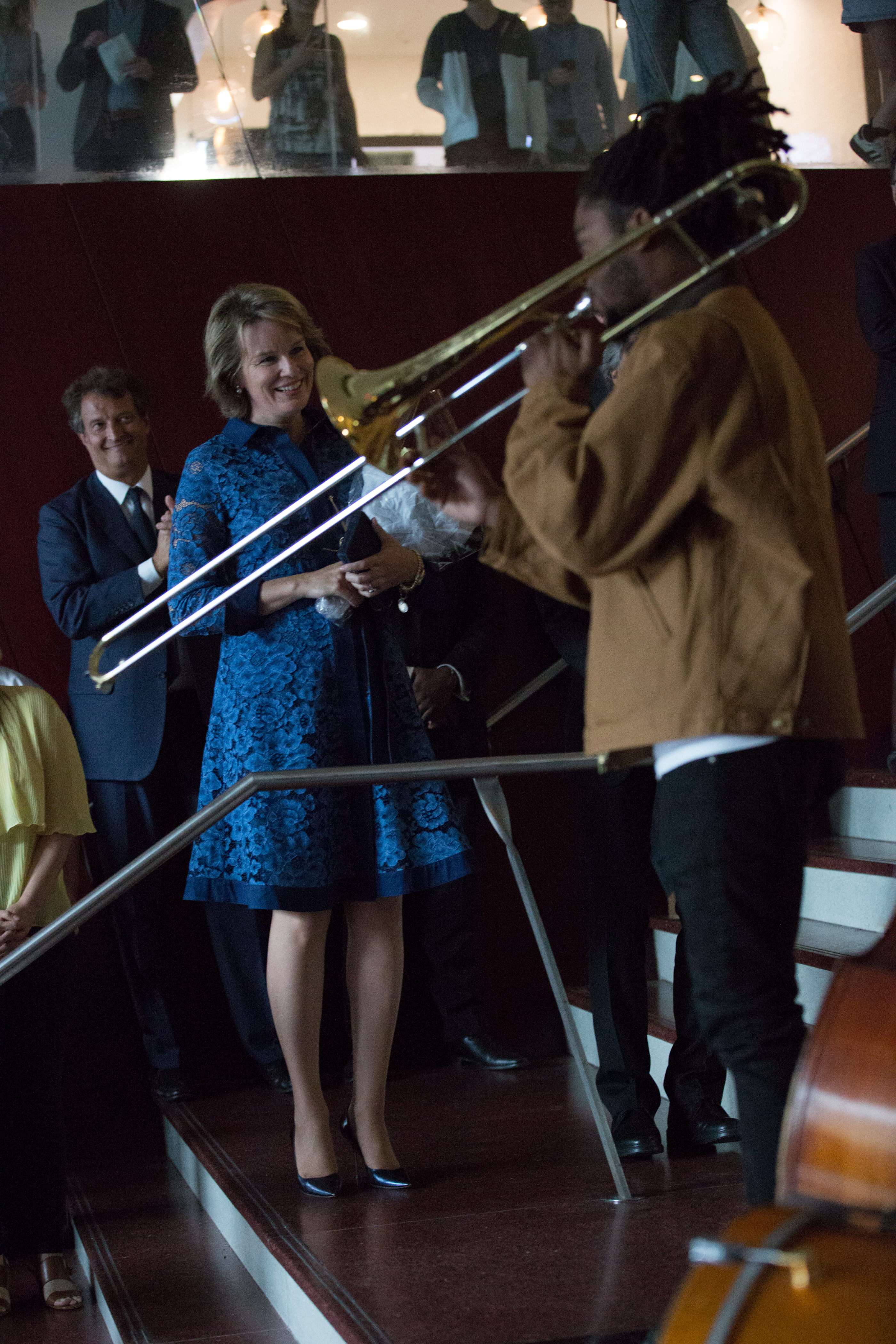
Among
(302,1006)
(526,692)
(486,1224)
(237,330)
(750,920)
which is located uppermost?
(237,330)

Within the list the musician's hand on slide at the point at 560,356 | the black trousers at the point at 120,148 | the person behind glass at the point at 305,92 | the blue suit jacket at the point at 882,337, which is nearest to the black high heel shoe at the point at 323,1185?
the musician's hand on slide at the point at 560,356

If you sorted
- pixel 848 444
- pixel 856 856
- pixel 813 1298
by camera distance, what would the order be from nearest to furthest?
pixel 813 1298 < pixel 856 856 < pixel 848 444

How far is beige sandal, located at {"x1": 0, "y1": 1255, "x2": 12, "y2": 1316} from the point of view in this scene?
8.25ft

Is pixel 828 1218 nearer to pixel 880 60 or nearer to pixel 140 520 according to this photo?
pixel 140 520

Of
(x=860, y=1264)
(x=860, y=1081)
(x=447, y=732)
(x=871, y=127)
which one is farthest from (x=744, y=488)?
(x=871, y=127)

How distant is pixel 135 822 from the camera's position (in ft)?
11.0

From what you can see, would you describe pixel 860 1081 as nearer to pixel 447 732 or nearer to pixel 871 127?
pixel 447 732

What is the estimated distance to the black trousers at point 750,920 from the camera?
1362 millimetres

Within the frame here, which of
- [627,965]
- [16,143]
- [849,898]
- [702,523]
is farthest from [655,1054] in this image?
[16,143]

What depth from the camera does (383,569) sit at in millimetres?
2375

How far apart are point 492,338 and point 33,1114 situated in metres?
1.84

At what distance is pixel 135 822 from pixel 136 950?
11.7 inches

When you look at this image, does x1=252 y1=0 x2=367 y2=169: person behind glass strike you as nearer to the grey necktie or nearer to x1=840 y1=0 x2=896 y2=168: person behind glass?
the grey necktie

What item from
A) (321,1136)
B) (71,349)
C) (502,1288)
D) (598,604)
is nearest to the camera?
(598,604)
